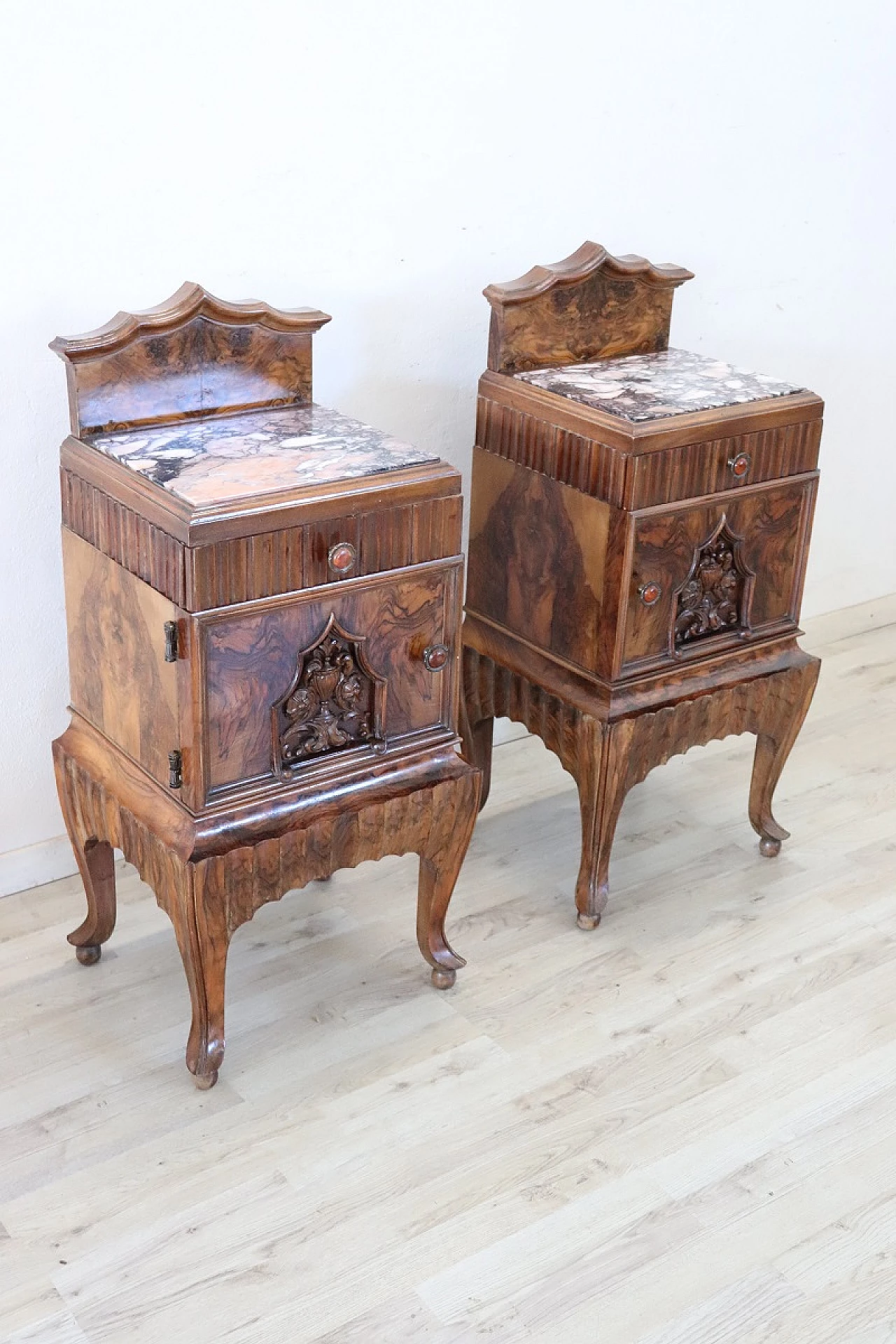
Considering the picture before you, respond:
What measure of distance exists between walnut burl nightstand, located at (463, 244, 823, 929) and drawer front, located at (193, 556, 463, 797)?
0.30 m

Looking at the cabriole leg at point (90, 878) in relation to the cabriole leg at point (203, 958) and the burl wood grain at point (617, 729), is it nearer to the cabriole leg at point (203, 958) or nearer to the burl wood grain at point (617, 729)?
the cabriole leg at point (203, 958)

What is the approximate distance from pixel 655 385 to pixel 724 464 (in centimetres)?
19

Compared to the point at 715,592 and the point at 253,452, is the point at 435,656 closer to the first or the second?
the point at 253,452

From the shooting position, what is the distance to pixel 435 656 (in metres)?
1.90

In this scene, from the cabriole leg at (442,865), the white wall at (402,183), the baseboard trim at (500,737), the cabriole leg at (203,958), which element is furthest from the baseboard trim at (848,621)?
the cabriole leg at (203,958)

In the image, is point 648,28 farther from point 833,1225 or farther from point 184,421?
point 833,1225

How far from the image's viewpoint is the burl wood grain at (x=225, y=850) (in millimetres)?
1824

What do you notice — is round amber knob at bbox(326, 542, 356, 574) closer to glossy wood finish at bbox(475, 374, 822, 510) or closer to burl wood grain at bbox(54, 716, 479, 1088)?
burl wood grain at bbox(54, 716, 479, 1088)

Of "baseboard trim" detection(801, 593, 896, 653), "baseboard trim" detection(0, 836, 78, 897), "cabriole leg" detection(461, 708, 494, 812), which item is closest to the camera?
"baseboard trim" detection(0, 836, 78, 897)

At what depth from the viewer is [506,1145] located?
1857 millimetres

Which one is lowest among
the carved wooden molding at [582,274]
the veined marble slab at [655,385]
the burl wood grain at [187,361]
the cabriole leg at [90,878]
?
the cabriole leg at [90,878]

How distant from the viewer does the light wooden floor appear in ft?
5.38

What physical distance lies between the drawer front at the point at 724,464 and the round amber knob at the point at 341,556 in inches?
17.9

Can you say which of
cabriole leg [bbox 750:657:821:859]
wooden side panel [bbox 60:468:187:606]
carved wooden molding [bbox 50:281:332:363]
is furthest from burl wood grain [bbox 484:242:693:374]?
wooden side panel [bbox 60:468:187:606]
